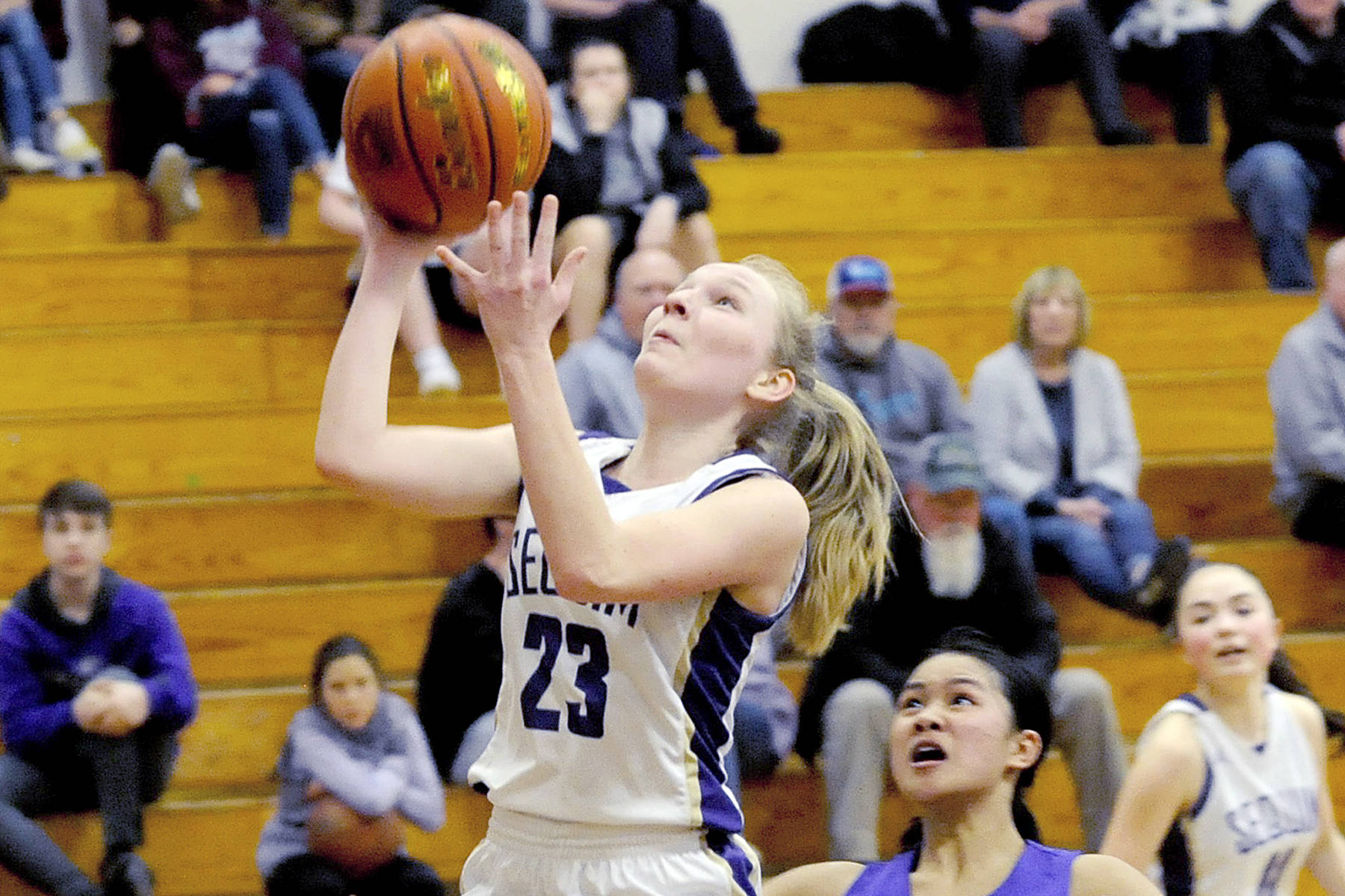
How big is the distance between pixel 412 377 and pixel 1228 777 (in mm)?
2965

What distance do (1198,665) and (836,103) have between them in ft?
13.9

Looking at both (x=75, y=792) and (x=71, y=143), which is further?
(x=71, y=143)

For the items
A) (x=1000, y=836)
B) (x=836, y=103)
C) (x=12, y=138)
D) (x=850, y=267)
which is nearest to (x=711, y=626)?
(x=1000, y=836)

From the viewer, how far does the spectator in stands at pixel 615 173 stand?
5.14m

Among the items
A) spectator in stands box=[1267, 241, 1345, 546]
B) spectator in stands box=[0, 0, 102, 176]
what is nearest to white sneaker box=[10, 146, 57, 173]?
spectator in stands box=[0, 0, 102, 176]

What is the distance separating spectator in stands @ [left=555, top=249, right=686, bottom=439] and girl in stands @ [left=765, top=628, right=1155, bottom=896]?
5.94 ft

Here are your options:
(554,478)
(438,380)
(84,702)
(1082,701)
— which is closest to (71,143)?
(438,380)

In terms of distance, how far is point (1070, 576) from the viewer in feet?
15.5

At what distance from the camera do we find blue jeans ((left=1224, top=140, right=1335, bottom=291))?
599 cm

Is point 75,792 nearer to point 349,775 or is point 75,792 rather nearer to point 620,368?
point 349,775

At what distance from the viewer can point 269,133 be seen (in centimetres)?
578

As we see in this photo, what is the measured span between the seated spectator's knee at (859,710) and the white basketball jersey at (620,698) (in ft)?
6.15

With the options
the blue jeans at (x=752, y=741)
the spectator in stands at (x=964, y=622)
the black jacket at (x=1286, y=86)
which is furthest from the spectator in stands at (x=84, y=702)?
the black jacket at (x=1286, y=86)

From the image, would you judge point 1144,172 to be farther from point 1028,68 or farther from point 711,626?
point 711,626
